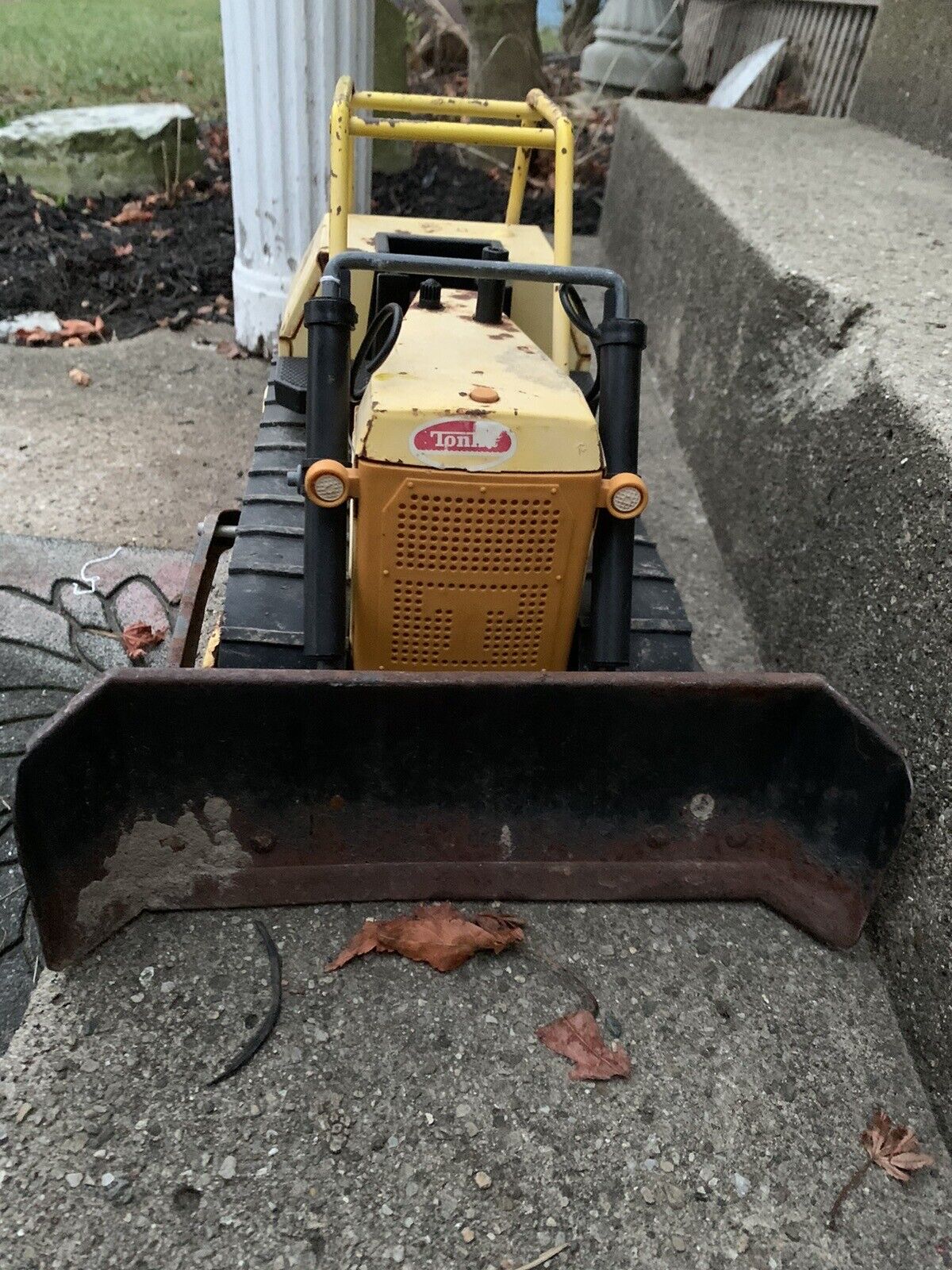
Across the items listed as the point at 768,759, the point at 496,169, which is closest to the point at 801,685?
the point at 768,759

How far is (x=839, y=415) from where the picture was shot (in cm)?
252

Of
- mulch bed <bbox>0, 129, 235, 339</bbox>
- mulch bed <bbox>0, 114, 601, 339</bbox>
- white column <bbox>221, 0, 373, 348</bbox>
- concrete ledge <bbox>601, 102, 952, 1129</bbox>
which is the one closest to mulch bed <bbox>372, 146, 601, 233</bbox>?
mulch bed <bbox>0, 114, 601, 339</bbox>

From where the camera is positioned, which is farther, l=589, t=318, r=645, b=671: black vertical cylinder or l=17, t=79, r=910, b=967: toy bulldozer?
l=589, t=318, r=645, b=671: black vertical cylinder

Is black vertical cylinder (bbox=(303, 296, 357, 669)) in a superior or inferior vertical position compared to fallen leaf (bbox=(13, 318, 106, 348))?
superior

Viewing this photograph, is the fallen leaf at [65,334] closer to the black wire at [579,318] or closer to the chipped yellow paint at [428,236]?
the chipped yellow paint at [428,236]

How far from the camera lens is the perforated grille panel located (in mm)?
1921

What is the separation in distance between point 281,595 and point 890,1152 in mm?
1660

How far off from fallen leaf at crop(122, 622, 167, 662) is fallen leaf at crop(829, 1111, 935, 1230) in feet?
7.49

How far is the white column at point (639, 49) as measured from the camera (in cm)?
988

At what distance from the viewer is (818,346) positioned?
2.80 metres

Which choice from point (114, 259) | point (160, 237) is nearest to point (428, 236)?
point (114, 259)

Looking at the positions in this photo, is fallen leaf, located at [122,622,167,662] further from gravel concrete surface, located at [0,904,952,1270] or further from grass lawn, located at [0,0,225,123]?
grass lawn, located at [0,0,225,123]

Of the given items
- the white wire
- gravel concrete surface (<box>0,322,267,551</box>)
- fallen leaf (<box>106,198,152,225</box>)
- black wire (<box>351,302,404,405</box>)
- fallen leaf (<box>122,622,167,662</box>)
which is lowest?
fallen leaf (<box>106,198,152,225</box>)

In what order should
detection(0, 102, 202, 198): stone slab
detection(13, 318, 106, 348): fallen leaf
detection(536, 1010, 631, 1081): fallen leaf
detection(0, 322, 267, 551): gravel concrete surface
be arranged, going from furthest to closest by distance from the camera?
detection(0, 102, 202, 198): stone slab → detection(13, 318, 106, 348): fallen leaf → detection(0, 322, 267, 551): gravel concrete surface → detection(536, 1010, 631, 1081): fallen leaf
